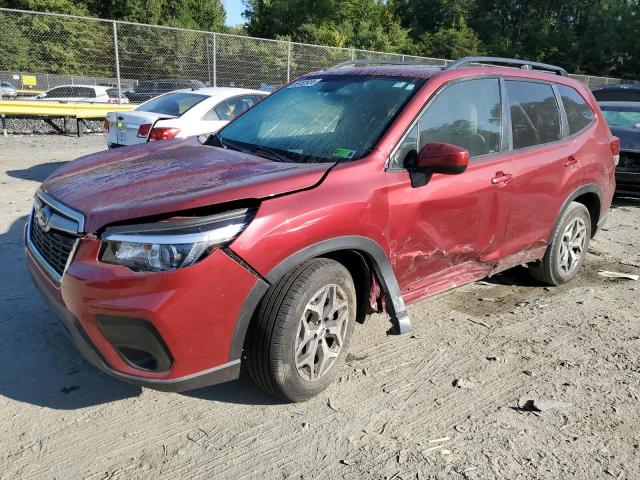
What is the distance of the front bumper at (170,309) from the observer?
2408mm

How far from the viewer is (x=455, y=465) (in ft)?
8.44

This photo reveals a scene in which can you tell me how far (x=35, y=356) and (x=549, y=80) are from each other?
430 centimetres

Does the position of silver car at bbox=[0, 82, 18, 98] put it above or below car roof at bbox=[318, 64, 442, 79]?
below

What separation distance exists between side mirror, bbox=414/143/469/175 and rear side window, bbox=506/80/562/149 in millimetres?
1143

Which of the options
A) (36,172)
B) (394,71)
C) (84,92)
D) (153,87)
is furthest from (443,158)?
(84,92)

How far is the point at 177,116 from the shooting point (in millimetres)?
8648

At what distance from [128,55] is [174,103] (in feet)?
22.7

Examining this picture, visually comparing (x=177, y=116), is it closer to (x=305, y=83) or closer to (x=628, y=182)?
(x=305, y=83)

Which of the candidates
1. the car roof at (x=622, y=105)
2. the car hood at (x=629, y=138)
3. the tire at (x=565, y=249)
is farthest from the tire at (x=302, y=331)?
the car roof at (x=622, y=105)

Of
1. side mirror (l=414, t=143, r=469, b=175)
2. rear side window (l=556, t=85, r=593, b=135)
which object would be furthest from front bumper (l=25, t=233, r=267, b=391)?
rear side window (l=556, t=85, r=593, b=135)

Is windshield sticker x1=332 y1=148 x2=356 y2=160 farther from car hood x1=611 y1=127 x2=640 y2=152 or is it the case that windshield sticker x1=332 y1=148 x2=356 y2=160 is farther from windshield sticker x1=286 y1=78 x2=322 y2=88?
car hood x1=611 y1=127 x2=640 y2=152

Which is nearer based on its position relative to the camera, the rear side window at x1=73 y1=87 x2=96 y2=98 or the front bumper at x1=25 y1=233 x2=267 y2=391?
the front bumper at x1=25 y1=233 x2=267 y2=391

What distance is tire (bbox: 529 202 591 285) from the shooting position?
15.3 ft

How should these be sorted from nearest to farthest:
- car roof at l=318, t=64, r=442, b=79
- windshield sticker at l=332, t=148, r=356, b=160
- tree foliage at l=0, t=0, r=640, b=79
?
windshield sticker at l=332, t=148, r=356, b=160
car roof at l=318, t=64, r=442, b=79
tree foliage at l=0, t=0, r=640, b=79
